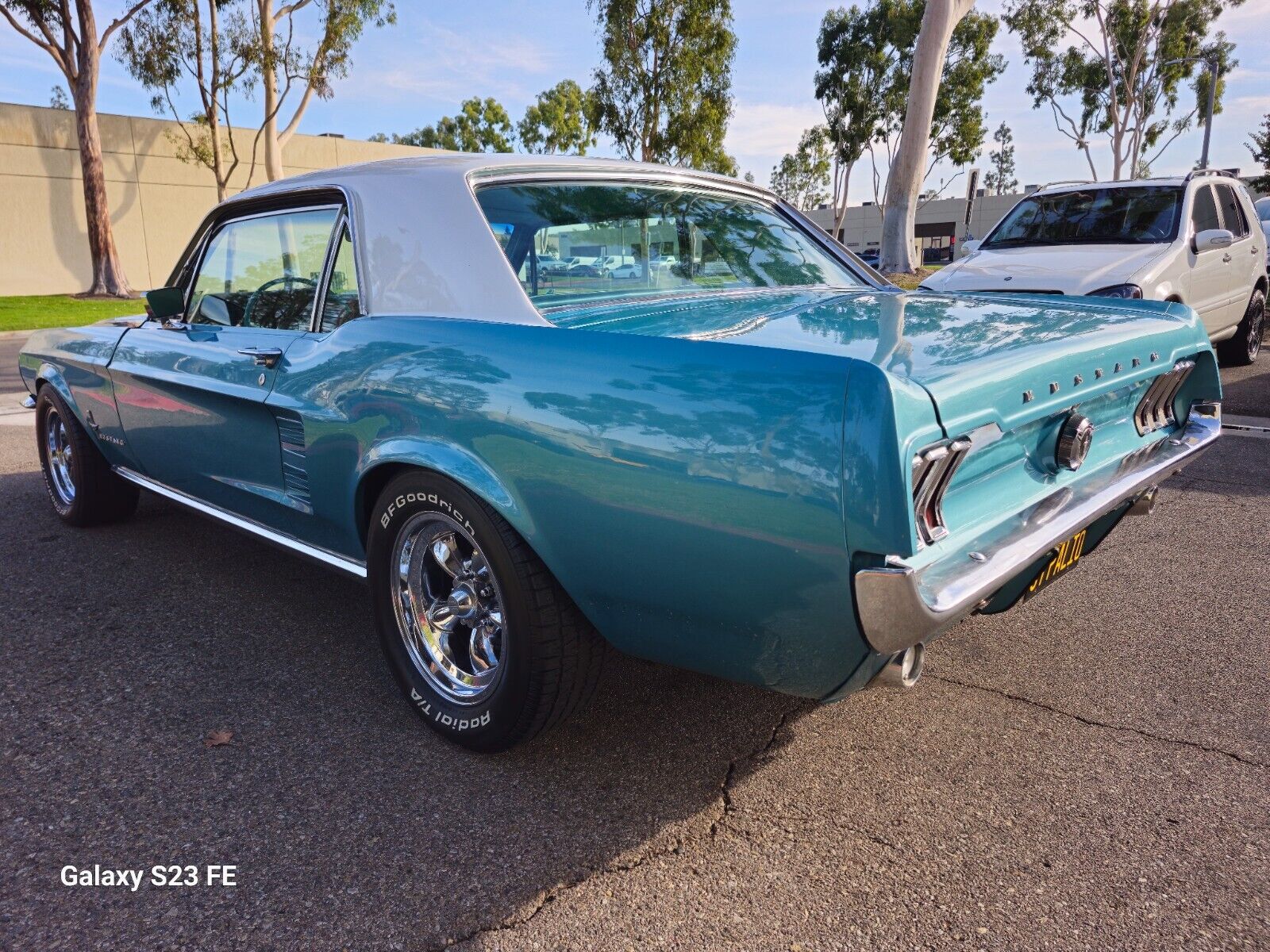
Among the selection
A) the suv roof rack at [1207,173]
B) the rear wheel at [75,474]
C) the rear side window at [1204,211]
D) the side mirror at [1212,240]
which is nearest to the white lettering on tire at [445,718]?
the rear wheel at [75,474]

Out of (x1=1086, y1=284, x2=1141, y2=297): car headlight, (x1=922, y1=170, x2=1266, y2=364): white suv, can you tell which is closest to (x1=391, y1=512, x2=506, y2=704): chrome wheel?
(x1=922, y1=170, x2=1266, y2=364): white suv

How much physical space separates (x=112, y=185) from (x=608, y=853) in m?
27.7

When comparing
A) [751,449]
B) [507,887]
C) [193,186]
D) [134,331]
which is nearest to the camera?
[751,449]

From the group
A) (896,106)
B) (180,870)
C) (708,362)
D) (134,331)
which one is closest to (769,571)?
(708,362)

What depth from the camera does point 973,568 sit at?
2.00 m

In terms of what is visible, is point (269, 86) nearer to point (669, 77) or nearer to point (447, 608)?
point (669, 77)

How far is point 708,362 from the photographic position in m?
1.96

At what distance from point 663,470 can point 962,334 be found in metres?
0.91

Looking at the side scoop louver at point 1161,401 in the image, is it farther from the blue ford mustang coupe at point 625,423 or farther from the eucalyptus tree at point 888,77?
the eucalyptus tree at point 888,77

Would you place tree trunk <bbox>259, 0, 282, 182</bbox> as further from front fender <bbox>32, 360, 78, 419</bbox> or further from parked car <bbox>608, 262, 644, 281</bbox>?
parked car <bbox>608, 262, 644, 281</bbox>

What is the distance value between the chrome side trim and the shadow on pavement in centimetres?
39

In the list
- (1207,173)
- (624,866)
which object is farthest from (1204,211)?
(624,866)

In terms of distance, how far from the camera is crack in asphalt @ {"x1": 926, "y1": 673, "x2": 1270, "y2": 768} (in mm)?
2512

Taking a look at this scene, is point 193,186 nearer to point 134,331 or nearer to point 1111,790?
point 134,331
